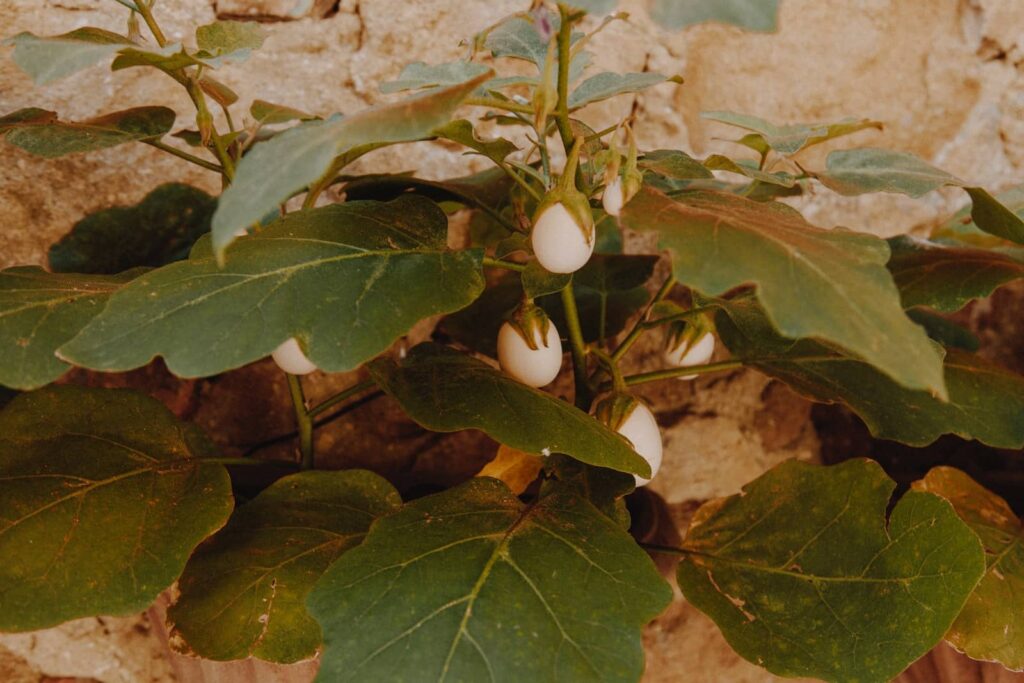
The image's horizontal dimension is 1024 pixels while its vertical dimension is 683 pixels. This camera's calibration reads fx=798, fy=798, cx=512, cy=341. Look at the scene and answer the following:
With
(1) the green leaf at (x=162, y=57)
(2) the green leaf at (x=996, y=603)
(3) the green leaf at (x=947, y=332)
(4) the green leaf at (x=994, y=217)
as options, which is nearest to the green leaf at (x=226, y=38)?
(1) the green leaf at (x=162, y=57)

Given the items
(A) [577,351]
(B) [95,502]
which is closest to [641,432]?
(A) [577,351]

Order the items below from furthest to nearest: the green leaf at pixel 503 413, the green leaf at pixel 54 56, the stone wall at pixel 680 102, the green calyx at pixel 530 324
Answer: the stone wall at pixel 680 102 → the green calyx at pixel 530 324 → the green leaf at pixel 503 413 → the green leaf at pixel 54 56

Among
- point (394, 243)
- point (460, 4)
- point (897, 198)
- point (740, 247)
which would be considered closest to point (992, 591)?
point (740, 247)

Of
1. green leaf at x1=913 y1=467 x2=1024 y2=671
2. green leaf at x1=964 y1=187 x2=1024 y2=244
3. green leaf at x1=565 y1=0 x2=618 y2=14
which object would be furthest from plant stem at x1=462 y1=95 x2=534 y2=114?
green leaf at x1=913 y1=467 x2=1024 y2=671

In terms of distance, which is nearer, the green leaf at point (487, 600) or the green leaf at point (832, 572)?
the green leaf at point (487, 600)

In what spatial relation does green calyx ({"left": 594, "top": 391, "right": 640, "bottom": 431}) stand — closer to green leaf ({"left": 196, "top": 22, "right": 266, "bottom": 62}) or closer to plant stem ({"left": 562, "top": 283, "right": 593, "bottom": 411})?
plant stem ({"left": 562, "top": 283, "right": 593, "bottom": 411})

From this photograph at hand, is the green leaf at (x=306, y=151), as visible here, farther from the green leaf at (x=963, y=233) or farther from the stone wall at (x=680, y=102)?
the green leaf at (x=963, y=233)

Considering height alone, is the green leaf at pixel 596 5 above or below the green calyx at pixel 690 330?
above
